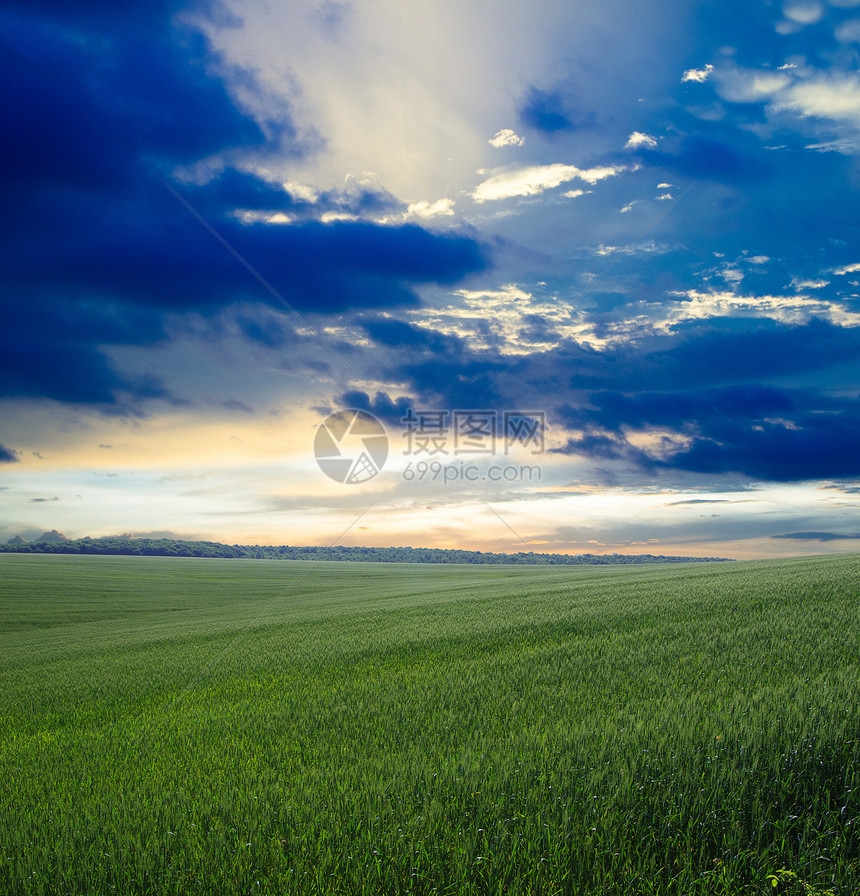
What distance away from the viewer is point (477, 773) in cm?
470

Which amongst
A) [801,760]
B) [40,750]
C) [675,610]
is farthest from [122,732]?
[675,610]

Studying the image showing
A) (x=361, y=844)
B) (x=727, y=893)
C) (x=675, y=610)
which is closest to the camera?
(x=727, y=893)

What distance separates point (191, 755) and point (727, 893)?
630cm

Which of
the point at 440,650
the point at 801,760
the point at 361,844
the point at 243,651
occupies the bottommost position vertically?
the point at 243,651

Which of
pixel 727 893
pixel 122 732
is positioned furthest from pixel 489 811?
pixel 122 732

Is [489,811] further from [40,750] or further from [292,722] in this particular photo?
[40,750]

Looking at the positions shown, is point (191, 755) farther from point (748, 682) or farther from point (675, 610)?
point (675, 610)

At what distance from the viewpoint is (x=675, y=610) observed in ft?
44.4

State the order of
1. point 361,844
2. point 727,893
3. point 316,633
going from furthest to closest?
point 316,633
point 361,844
point 727,893

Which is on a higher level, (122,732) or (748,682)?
(748,682)

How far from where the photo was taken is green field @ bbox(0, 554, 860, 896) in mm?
3607

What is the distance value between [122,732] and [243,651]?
766 centimetres

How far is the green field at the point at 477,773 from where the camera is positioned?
361 cm

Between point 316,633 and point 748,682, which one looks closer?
point 748,682
